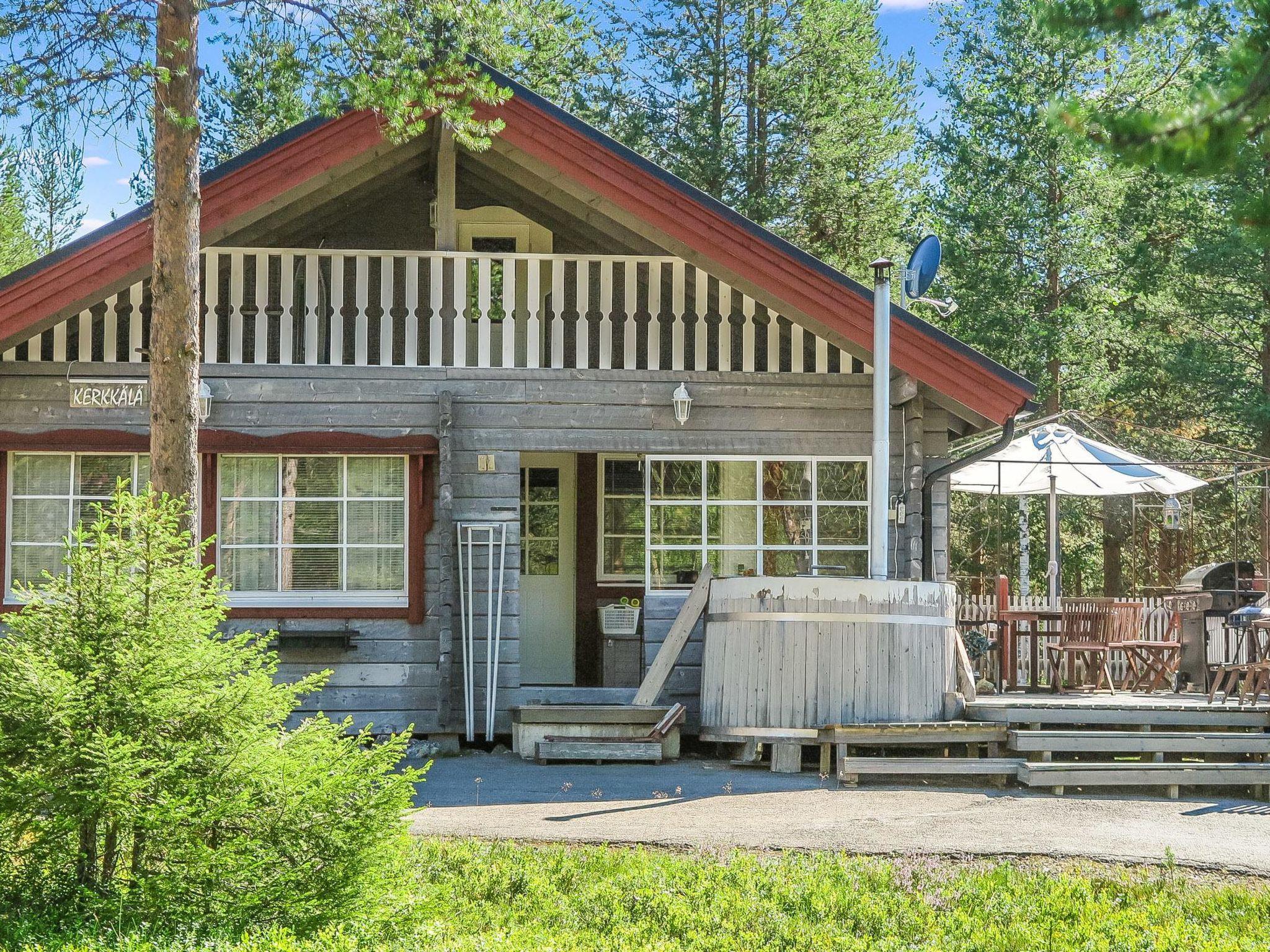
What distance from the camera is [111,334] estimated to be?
453 inches

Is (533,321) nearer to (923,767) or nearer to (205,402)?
(205,402)

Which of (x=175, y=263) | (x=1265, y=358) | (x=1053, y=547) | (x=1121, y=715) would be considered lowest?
(x=1121, y=715)

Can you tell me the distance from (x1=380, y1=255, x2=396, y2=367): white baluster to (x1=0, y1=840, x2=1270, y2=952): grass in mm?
5477

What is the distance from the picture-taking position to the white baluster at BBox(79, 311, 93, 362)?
1141cm

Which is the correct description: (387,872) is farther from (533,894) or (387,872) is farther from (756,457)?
(756,457)

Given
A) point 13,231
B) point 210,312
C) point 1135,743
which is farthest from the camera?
point 13,231

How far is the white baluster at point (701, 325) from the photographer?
11.9 meters

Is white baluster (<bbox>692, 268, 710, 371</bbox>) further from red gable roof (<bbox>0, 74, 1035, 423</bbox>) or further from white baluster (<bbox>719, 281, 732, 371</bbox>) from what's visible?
red gable roof (<bbox>0, 74, 1035, 423</bbox>)

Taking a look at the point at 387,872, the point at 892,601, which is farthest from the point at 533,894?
the point at 892,601

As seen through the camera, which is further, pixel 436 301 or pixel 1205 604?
pixel 1205 604

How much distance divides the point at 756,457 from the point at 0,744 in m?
7.80

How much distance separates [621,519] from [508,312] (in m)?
3.12

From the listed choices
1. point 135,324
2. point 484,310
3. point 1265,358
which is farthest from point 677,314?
Answer: point 1265,358

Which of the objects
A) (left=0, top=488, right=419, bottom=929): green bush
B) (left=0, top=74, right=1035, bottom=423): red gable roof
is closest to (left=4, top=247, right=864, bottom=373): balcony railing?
(left=0, top=74, right=1035, bottom=423): red gable roof
